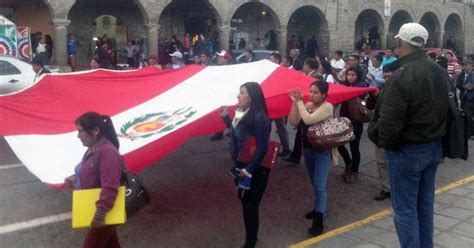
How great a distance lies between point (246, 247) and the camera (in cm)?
482

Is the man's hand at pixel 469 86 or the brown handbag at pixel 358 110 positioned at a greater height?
the man's hand at pixel 469 86

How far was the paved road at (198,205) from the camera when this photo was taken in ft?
17.3

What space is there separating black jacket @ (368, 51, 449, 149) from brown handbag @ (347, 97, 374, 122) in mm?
2829

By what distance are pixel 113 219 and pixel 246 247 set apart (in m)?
1.64

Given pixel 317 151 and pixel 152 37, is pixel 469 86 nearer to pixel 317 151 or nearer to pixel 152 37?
pixel 317 151

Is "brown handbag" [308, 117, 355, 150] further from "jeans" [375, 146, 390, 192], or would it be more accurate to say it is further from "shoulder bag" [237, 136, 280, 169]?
"jeans" [375, 146, 390, 192]

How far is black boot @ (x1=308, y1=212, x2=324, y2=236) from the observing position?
530cm

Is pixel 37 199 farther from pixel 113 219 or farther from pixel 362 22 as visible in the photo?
pixel 362 22

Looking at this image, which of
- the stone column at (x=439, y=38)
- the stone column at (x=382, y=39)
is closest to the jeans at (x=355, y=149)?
the stone column at (x=382, y=39)

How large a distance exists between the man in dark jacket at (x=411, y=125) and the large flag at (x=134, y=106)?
213cm

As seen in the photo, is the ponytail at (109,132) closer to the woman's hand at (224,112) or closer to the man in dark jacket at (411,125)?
the woman's hand at (224,112)

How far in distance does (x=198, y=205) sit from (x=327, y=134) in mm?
1973

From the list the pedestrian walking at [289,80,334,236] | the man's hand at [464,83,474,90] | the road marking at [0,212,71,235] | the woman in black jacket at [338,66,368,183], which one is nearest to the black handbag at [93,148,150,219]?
the pedestrian walking at [289,80,334,236]

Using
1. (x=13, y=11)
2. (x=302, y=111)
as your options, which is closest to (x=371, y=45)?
(x=13, y=11)
